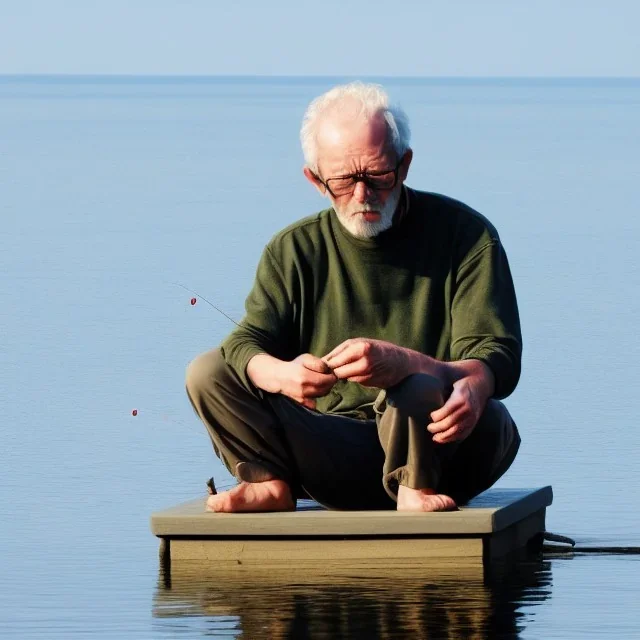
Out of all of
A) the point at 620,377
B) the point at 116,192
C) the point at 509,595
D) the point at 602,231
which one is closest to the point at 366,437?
the point at 509,595

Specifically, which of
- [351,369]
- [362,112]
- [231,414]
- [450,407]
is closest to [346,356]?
[351,369]

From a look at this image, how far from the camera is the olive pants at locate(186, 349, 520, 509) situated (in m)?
6.21

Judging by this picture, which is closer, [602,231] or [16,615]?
[16,615]

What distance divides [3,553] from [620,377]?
3.92 meters

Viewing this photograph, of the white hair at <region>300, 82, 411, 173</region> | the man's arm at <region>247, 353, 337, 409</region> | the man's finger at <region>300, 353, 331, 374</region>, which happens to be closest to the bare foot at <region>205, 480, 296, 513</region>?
the man's arm at <region>247, 353, 337, 409</region>

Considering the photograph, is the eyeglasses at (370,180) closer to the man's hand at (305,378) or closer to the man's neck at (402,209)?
the man's neck at (402,209)

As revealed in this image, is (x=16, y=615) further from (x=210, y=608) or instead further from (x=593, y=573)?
(x=593, y=573)

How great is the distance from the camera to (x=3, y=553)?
22.2ft

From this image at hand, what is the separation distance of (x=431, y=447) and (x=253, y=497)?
47 centimetres

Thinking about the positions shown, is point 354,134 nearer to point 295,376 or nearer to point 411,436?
point 295,376

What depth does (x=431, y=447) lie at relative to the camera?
618 cm

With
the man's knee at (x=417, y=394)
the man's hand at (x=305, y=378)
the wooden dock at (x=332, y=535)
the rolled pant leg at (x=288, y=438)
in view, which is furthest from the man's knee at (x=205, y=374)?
the man's knee at (x=417, y=394)

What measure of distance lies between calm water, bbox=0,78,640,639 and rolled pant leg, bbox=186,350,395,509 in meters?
0.30

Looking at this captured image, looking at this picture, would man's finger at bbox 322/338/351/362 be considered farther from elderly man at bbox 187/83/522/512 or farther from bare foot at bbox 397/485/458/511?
bare foot at bbox 397/485/458/511
